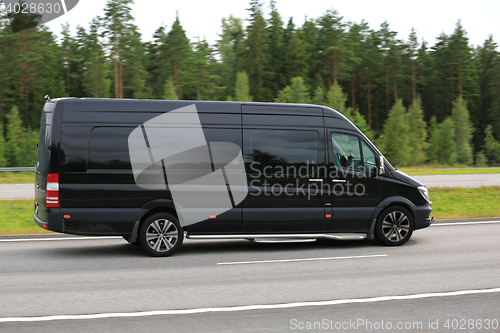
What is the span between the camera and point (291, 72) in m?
74.6

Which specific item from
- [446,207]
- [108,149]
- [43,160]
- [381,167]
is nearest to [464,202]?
[446,207]

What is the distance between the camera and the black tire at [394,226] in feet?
32.9

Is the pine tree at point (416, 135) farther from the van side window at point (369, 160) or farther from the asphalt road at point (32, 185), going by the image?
the van side window at point (369, 160)

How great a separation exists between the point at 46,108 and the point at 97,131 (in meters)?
1.10

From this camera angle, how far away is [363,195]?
9875 mm

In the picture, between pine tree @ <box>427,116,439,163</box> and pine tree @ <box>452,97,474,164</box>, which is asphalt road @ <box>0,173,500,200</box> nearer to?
pine tree @ <box>427,116,439,163</box>

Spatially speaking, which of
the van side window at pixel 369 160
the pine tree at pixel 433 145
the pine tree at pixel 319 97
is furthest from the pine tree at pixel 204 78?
the van side window at pixel 369 160

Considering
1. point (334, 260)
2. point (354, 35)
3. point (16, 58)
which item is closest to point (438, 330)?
point (334, 260)

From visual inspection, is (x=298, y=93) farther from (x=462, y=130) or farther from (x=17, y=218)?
(x=17, y=218)

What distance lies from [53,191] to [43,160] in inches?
25.8

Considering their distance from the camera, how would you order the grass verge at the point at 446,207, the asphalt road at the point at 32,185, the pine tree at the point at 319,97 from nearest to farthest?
the grass verge at the point at 446,207 < the asphalt road at the point at 32,185 < the pine tree at the point at 319,97

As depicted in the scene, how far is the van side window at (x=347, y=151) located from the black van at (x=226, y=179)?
0.8 inches

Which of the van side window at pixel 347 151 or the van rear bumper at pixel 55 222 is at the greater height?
the van side window at pixel 347 151

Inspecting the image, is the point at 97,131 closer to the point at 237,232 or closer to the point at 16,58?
the point at 237,232
